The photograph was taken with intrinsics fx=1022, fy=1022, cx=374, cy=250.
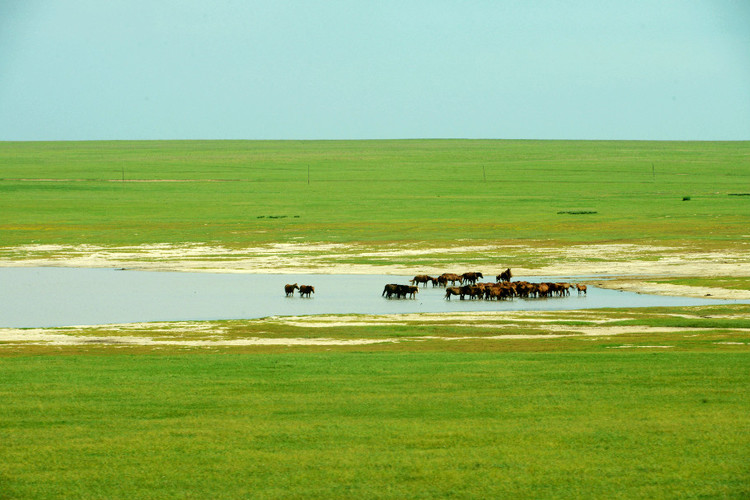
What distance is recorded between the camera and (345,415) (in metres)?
14.6

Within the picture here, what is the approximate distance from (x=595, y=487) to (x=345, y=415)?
4.66 meters

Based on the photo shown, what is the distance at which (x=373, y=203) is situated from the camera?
9081cm

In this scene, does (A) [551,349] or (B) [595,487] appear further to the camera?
(A) [551,349]

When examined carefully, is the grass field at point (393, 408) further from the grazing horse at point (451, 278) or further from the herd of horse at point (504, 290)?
the grazing horse at point (451, 278)

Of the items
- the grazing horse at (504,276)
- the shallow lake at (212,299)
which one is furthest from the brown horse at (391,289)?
the grazing horse at (504,276)

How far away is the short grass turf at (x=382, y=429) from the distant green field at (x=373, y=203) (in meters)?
40.6

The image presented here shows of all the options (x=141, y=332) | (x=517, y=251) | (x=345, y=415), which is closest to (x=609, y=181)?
(x=517, y=251)

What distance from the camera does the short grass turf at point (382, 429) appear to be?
11031 mm

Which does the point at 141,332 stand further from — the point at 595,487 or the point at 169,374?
the point at 595,487

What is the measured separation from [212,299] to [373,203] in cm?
5571

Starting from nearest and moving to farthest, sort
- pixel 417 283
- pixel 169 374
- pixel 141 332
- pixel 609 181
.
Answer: pixel 169 374
pixel 141 332
pixel 417 283
pixel 609 181

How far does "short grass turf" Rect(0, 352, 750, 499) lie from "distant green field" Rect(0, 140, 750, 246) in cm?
4065

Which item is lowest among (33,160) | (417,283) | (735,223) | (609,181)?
(417,283)

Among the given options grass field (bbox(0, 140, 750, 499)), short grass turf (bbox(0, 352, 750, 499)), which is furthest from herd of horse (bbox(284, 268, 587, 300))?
short grass turf (bbox(0, 352, 750, 499))
